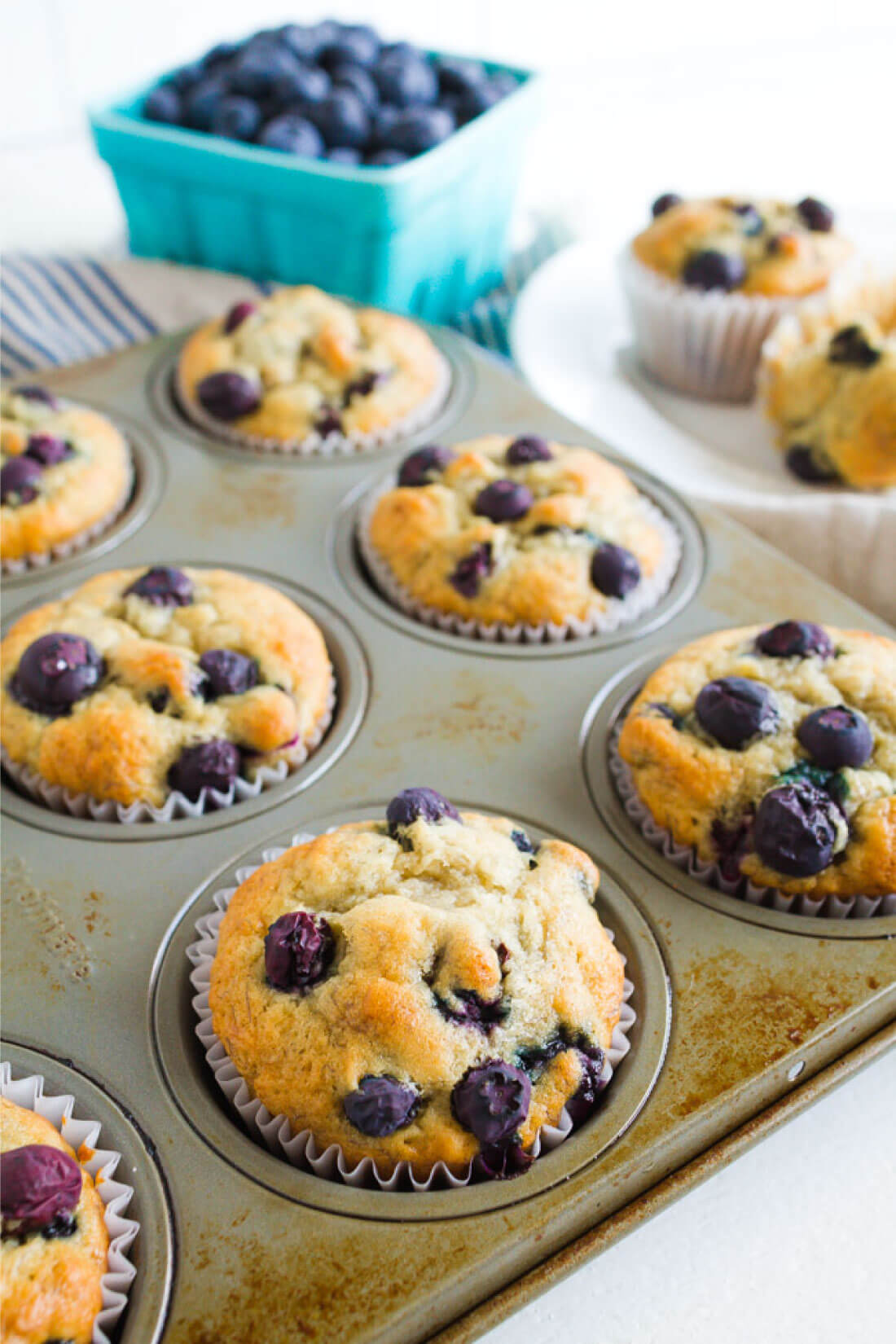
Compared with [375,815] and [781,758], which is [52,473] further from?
[781,758]

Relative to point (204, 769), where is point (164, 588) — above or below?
above

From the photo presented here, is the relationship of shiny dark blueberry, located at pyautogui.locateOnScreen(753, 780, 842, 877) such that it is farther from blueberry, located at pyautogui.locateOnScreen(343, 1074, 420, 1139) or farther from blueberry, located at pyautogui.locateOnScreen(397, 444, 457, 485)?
blueberry, located at pyautogui.locateOnScreen(397, 444, 457, 485)

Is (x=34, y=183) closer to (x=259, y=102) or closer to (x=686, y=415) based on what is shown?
(x=259, y=102)

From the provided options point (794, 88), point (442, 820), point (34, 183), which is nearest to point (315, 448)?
point (442, 820)

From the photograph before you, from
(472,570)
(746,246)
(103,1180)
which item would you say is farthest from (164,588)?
(746,246)

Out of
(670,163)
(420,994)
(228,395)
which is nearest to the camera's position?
(420,994)
